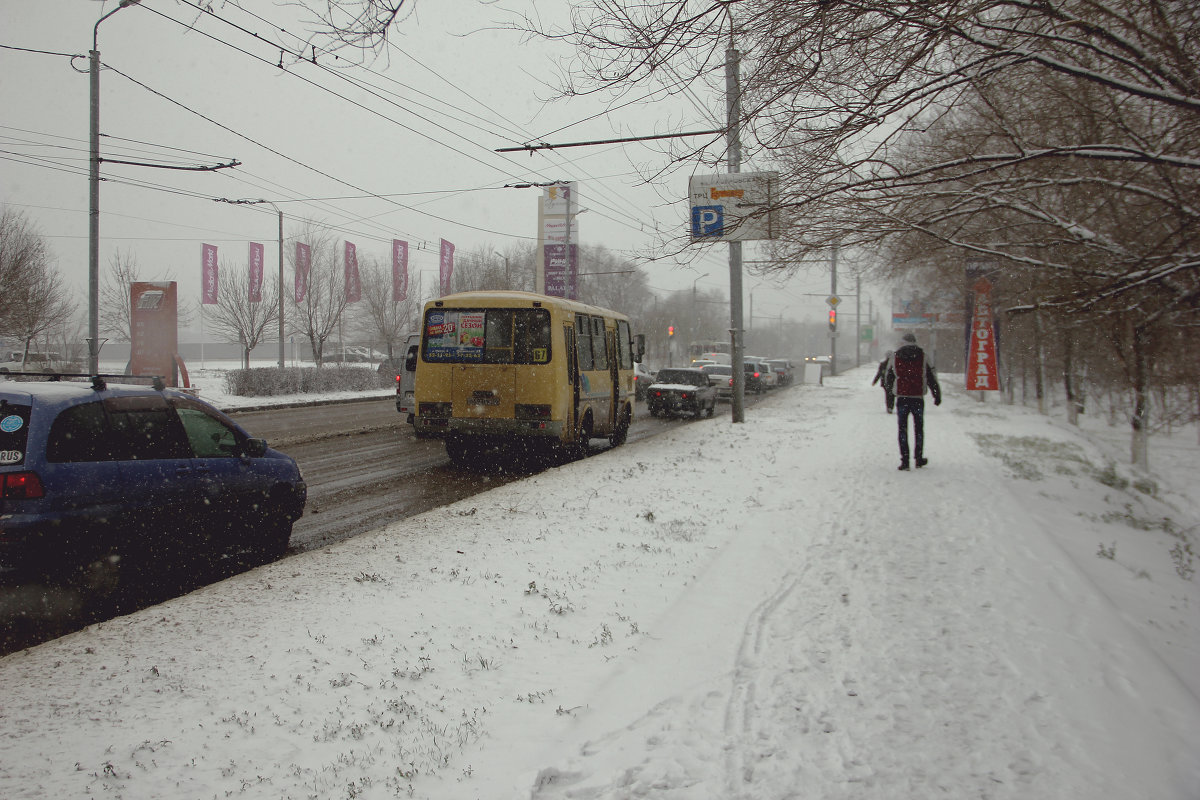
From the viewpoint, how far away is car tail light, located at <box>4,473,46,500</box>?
15.3 feet

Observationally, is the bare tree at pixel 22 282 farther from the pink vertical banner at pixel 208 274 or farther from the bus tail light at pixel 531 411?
the bus tail light at pixel 531 411

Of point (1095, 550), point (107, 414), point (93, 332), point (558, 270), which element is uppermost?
point (558, 270)

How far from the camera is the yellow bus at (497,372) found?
465 inches

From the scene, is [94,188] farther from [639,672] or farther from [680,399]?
[639,672]

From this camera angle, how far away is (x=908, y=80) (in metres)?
5.71

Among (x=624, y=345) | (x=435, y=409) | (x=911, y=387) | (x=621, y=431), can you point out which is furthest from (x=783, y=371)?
(x=435, y=409)

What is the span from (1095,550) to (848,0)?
246 inches

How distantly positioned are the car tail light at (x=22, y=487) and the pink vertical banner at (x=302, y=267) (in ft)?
110

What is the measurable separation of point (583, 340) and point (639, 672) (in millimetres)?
10054

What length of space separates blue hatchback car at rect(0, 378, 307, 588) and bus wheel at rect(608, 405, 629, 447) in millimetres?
9828

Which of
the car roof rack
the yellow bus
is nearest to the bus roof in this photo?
the yellow bus

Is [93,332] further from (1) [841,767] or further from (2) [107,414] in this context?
(1) [841,767]

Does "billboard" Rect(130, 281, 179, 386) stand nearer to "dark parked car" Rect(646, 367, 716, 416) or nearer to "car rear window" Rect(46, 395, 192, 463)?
"dark parked car" Rect(646, 367, 716, 416)

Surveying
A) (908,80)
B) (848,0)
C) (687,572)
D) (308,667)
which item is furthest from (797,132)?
(308,667)
